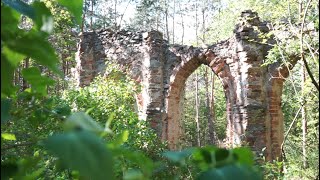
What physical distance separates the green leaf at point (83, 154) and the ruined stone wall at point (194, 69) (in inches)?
369

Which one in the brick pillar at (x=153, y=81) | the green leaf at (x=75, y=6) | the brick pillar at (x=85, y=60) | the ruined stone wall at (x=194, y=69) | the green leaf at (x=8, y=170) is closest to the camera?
the green leaf at (x=8, y=170)

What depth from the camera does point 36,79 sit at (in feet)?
2.49

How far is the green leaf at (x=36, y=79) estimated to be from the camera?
742mm

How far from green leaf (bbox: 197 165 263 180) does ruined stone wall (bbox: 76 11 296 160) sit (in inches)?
365

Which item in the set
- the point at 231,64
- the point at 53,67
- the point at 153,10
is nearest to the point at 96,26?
the point at 153,10

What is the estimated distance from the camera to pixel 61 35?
1758 cm

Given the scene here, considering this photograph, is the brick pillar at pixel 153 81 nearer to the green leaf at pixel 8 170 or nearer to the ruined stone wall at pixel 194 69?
the ruined stone wall at pixel 194 69

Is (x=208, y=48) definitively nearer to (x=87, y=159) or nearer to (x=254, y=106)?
(x=254, y=106)

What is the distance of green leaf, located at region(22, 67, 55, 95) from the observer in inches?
29.2

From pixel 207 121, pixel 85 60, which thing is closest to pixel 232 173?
pixel 85 60

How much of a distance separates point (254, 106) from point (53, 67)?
1023cm

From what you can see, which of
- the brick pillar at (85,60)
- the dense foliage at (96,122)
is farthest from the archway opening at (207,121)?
the dense foliage at (96,122)

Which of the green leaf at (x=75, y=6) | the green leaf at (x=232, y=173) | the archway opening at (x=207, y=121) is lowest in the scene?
the green leaf at (x=232, y=173)

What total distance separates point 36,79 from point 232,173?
47 centimetres
